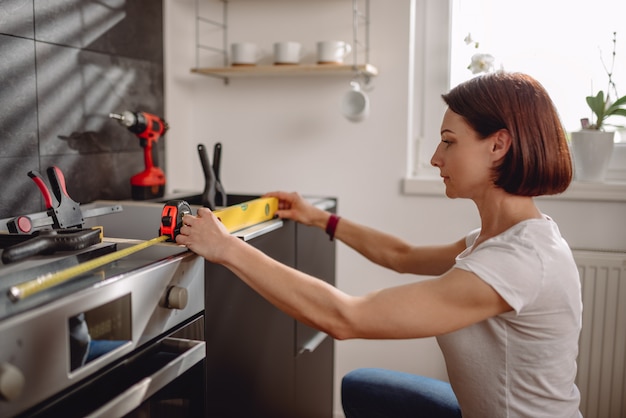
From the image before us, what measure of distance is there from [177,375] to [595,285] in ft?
4.88

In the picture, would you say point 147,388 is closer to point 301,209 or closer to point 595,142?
point 301,209

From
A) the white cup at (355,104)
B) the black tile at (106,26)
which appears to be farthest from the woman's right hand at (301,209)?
the black tile at (106,26)

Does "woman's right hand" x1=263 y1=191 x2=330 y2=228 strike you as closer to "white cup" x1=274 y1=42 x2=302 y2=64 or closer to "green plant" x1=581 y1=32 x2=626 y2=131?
"white cup" x1=274 y1=42 x2=302 y2=64

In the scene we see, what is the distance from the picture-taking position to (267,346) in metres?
1.59

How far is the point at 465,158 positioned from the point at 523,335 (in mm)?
360

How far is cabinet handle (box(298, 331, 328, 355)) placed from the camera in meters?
1.87

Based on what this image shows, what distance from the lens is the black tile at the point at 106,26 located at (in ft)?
5.48

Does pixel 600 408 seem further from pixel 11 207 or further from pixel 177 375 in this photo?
pixel 11 207

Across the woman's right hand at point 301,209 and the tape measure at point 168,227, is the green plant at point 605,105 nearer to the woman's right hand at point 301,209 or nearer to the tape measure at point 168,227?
the woman's right hand at point 301,209

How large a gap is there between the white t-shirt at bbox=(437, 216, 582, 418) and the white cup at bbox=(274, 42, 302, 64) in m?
1.22

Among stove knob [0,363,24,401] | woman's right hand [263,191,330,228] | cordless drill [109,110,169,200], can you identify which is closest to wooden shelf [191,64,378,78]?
cordless drill [109,110,169,200]

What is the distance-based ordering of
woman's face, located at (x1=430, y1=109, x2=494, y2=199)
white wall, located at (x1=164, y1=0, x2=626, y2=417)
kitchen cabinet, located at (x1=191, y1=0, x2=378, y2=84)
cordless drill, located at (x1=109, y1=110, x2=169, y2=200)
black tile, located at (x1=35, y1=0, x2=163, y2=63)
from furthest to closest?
1. white wall, located at (x1=164, y1=0, x2=626, y2=417)
2. kitchen cabinet, located at (x1=191, y1=0, x2=378, y2=84)
3. cordless drill, located at (x1=109, y1=110, x2=169, y2=200)
4. black tile, located at (x1=35, y1=0, x2=163, y2=63)
5. woman's face, located at (x1=430, y1=109, x2=494, y2=199)

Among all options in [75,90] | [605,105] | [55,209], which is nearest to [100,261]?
[55,209]

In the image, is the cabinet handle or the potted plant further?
the potted plant
